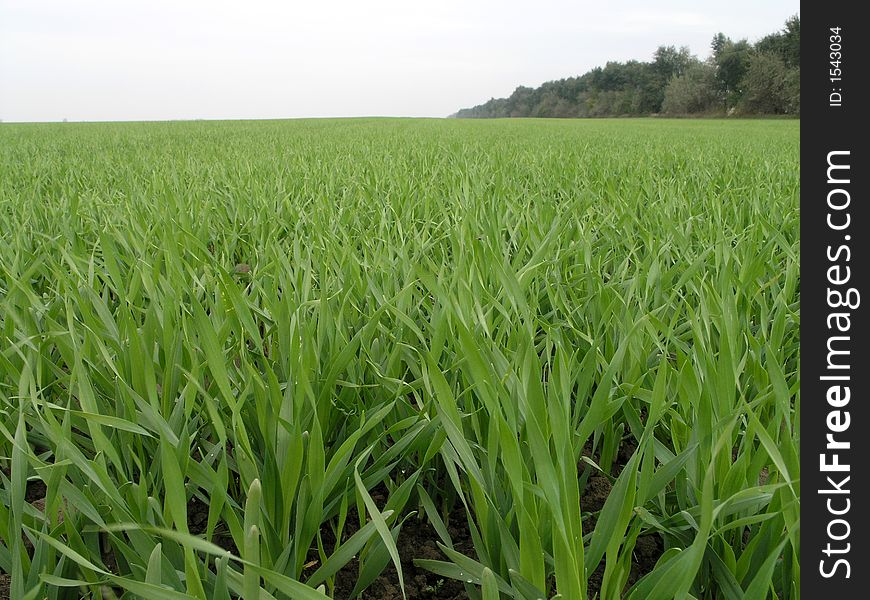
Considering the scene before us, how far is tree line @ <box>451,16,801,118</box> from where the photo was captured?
3081 centimetres

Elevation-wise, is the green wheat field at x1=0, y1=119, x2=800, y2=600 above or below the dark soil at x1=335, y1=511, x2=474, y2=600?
above

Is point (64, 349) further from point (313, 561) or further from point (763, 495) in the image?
point (763, 495)

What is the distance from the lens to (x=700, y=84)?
36219 millimetres

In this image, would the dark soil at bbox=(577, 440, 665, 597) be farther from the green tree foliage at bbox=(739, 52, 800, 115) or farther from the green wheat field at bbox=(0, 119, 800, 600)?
the green tree foliage at bbox=(739, 52, 800, 115)

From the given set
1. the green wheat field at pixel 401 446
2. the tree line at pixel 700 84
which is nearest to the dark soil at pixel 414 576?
the green wheat field at pixel 401 446

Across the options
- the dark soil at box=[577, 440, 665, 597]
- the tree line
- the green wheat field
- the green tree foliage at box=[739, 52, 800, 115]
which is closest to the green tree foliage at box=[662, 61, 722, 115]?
the tree line

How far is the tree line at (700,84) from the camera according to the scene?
101ft

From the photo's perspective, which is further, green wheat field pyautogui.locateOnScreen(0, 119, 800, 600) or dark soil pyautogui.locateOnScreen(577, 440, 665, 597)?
dark soil pyautogui.locateOnScreen(577, 440, 665, 597)

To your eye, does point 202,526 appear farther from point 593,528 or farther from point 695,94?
point 695,94

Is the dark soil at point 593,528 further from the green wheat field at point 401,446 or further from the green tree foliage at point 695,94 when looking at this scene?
the green tree foliage at point 695,94

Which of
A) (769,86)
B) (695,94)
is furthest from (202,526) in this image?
(695,94)

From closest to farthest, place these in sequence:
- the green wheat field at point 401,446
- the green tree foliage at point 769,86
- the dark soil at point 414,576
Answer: the green wheat field at point 401,446
the dark soil at point 414,576
the green tree foliage at point 769,86

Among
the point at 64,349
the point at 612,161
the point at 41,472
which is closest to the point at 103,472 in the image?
the point at 41,472

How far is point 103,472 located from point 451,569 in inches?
15.6
